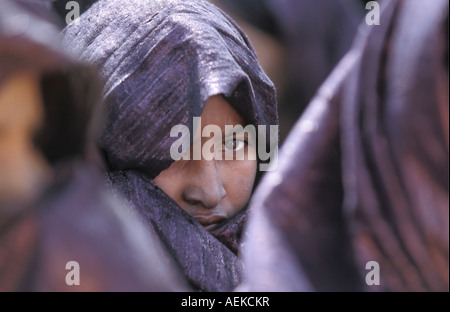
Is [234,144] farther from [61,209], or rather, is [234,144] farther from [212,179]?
[61,209]

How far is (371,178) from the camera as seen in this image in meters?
0.85

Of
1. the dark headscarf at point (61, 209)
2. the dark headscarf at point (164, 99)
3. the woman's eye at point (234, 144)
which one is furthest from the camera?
the woman's eye at point (234, 144)

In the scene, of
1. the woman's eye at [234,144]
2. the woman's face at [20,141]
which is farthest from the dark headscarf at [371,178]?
the woman's eye at [234,144]

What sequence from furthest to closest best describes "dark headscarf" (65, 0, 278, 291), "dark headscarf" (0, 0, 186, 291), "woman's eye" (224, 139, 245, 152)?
"woman's eye" (224, 139, 245, 152) → "dark headscarf" (65, 0, 278, 291) → "dark headscarf" (0, 0, 186, 291)

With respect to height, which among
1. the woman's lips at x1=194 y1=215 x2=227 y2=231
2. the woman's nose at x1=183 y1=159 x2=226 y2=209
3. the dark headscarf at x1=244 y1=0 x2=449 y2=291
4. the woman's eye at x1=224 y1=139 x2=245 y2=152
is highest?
the dark headscarf at x1=244 y1=0 x2=449 y2=291

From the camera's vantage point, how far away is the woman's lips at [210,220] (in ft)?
4.61

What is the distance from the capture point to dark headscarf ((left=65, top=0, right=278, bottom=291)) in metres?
1.31

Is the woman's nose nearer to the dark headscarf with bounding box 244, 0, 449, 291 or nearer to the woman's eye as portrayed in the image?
the woman's eye

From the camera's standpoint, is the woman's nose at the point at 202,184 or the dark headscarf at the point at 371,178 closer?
the dark headscarf at the point at 371,178

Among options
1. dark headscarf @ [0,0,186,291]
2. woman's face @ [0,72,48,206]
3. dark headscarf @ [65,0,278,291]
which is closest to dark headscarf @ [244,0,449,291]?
dark headscarf @ [0,0,186,291]

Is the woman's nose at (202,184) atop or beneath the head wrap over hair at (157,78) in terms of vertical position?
beneath

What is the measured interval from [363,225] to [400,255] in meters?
0.05

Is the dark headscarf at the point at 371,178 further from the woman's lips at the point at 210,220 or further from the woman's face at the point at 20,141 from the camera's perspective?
the woman's lips at the point at 210,220

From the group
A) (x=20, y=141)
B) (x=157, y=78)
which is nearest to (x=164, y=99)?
(x=157, y=78)
